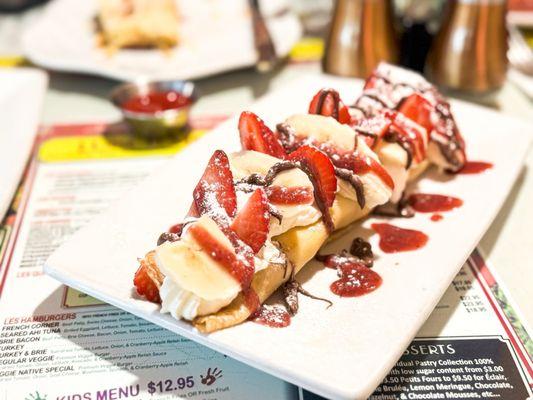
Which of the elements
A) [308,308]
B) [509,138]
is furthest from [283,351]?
[509,138]

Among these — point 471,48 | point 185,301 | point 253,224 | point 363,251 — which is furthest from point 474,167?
point 185,301

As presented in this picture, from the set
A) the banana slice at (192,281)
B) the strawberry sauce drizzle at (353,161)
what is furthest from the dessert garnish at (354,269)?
the banana slice at (192,281)

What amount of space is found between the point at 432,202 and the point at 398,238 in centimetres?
26

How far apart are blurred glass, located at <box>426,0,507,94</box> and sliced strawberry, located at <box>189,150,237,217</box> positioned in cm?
172

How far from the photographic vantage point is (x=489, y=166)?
209 cm

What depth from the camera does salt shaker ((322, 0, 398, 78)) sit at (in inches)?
110

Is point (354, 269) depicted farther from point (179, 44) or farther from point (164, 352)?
point (179, 44)

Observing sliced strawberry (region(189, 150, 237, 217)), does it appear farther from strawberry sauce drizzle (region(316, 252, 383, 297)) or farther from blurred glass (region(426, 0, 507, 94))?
blurred glass (region(426, 0, 507, 94))

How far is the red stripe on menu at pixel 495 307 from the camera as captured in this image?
1485mm

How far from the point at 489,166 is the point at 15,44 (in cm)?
293

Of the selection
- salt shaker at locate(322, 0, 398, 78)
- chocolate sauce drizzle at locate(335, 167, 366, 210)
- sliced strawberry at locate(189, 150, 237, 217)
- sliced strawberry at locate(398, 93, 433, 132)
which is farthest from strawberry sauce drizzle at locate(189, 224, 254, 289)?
salt shaker at locate(322, 0, 398, 78)

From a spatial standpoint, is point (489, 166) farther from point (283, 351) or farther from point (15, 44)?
point (15, 44)

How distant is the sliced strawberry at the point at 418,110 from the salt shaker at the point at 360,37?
0.88 metres

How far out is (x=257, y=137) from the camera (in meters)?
1.78
